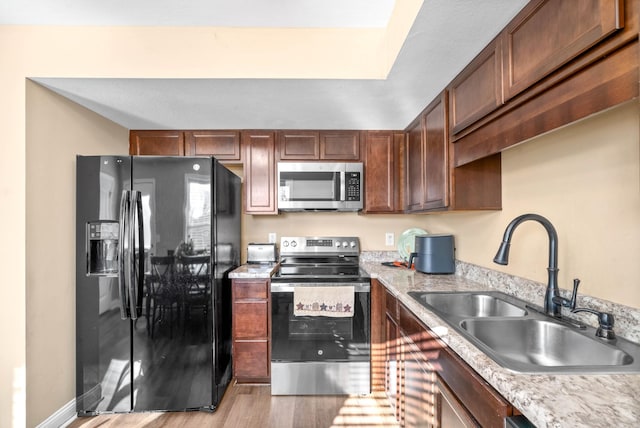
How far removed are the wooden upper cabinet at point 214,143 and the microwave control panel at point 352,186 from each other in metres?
1.00

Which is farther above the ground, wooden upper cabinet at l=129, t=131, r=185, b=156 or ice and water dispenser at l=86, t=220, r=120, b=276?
wooden upper cabinet at l=129, t=131, r=185, b=156

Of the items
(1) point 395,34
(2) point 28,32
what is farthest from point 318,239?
(2) point 28,32

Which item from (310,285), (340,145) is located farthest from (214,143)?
(310,285)

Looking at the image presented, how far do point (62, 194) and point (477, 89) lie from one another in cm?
250

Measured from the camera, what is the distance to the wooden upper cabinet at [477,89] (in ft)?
4.18

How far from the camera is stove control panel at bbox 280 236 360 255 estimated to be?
288 cm

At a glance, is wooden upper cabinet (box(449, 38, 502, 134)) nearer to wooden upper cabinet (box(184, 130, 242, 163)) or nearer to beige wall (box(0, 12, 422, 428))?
beige wall (box(0, 12, 422, 428))

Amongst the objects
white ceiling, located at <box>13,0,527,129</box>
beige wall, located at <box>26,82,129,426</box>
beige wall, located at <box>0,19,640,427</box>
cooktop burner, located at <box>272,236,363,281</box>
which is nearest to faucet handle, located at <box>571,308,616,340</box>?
beige wall, located at <box>0,19,640,427</box>

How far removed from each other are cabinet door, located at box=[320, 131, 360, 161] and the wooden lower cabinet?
1164mm

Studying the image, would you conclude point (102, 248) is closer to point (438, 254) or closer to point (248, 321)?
point (248, 321)

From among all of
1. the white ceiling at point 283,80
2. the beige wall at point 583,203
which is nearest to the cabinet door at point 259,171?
the white ceiling at point 283,80

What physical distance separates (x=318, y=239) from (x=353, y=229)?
38cm

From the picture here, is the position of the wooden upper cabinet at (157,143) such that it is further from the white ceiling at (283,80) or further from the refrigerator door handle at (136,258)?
the refrigerator door handle at (136,258)

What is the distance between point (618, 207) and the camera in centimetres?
107
